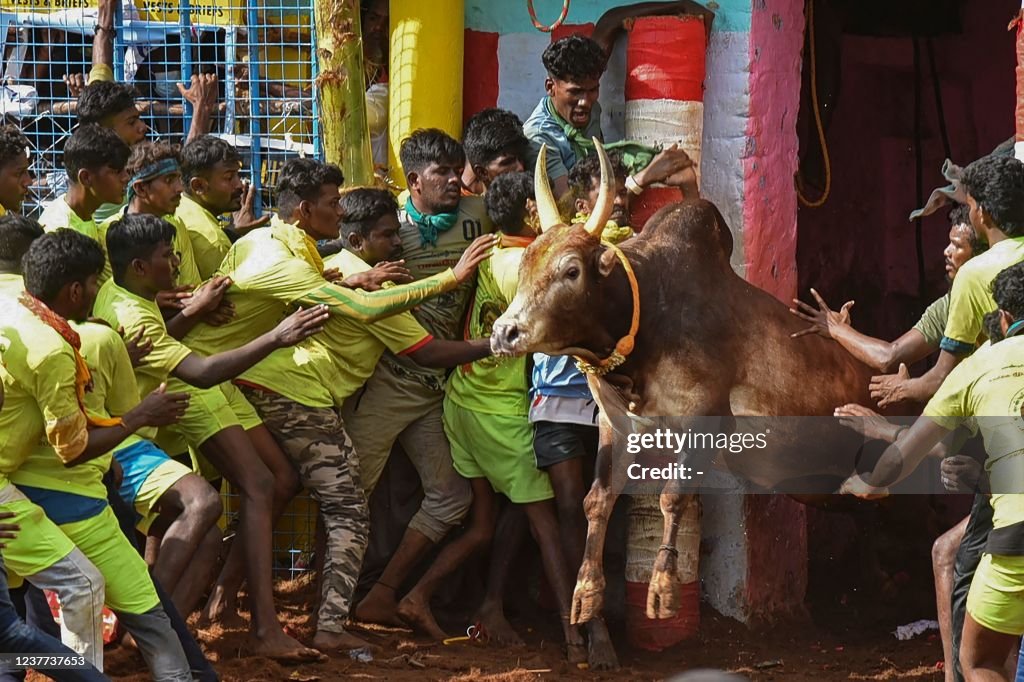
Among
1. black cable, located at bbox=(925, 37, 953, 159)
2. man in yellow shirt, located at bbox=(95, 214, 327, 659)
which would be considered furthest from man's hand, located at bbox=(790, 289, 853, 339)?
black cable, located at bbox=(925, 37, 953, 159)

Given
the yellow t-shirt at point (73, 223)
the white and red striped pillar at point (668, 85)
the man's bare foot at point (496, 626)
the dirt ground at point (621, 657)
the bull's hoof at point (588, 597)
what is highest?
the white and red striped pillar at point (668, 85)

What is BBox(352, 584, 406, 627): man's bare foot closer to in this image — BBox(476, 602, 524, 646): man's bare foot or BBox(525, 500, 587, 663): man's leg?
BBox(476, 602, 524, 646): man's bare foot

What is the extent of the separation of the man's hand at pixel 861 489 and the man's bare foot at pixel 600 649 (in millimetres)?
1272

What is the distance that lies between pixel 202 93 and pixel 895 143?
4.49m

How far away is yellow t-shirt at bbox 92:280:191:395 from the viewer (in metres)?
6.77

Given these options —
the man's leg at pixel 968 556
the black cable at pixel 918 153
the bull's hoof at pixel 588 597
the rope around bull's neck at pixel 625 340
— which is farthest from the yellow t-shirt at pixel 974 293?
the black cable at pixel 918 153

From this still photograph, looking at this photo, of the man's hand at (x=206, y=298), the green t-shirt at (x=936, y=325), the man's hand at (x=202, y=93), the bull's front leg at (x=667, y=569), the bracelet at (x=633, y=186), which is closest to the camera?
the bull's front leg at (x=667, y=569)

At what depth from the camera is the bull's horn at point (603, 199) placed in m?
6.63

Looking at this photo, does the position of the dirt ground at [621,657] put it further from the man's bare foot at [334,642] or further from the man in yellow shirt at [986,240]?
the man in yellow shirt at [986,240]

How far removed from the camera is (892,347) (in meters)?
7.06

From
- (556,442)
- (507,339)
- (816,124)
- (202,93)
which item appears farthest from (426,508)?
(816,124)

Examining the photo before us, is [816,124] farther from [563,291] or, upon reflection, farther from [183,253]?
[183,253]

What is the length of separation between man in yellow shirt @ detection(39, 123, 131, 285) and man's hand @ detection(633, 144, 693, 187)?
2308 mm

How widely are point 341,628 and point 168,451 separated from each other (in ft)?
3.64
